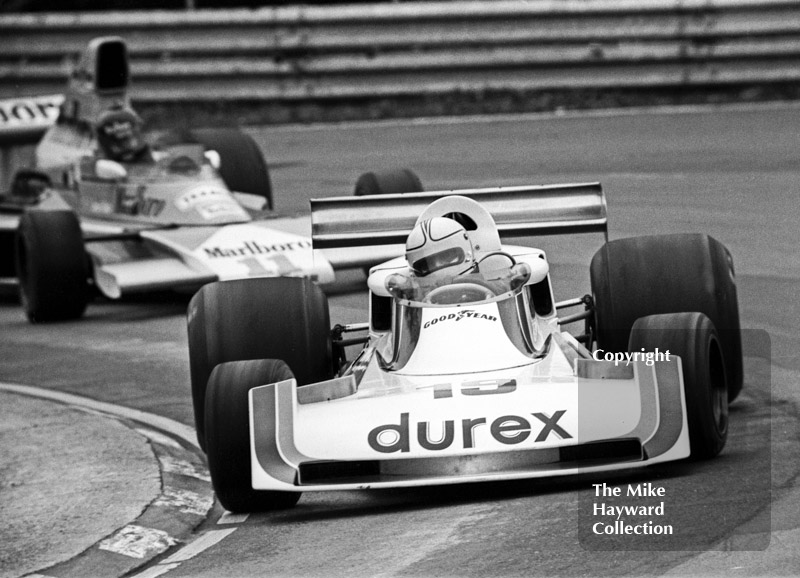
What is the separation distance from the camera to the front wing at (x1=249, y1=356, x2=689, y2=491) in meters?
6.55

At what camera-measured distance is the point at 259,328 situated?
26.4 ft

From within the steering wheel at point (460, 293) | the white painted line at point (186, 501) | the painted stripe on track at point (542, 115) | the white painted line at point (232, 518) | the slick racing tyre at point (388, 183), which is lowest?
the white painted line at point (186, 501)

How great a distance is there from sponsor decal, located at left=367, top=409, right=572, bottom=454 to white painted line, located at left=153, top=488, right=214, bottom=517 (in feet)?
3.17

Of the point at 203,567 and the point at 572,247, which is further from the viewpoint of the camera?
the point at 572,247

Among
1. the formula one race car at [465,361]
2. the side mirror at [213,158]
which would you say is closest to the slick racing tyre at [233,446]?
the formula one race car at [465,361]

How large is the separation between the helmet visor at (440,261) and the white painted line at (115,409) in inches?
60.5

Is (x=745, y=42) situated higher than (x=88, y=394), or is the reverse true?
(x=745, y=42)

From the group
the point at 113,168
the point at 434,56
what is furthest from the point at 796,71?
the point at 113,168

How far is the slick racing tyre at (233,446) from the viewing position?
22.4ft

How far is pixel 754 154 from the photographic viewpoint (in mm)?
17188

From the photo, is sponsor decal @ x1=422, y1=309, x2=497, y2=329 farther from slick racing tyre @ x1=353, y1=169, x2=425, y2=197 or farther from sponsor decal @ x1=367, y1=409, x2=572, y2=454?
slick racing tyre @ x1=353, y1=169, x2=425, y2=197

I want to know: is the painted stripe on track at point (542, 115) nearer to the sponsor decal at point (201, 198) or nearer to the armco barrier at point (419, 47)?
the armco barrier at point (419, 47)

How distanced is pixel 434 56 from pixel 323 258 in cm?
879

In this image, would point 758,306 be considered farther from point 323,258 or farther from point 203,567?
point 203,567
